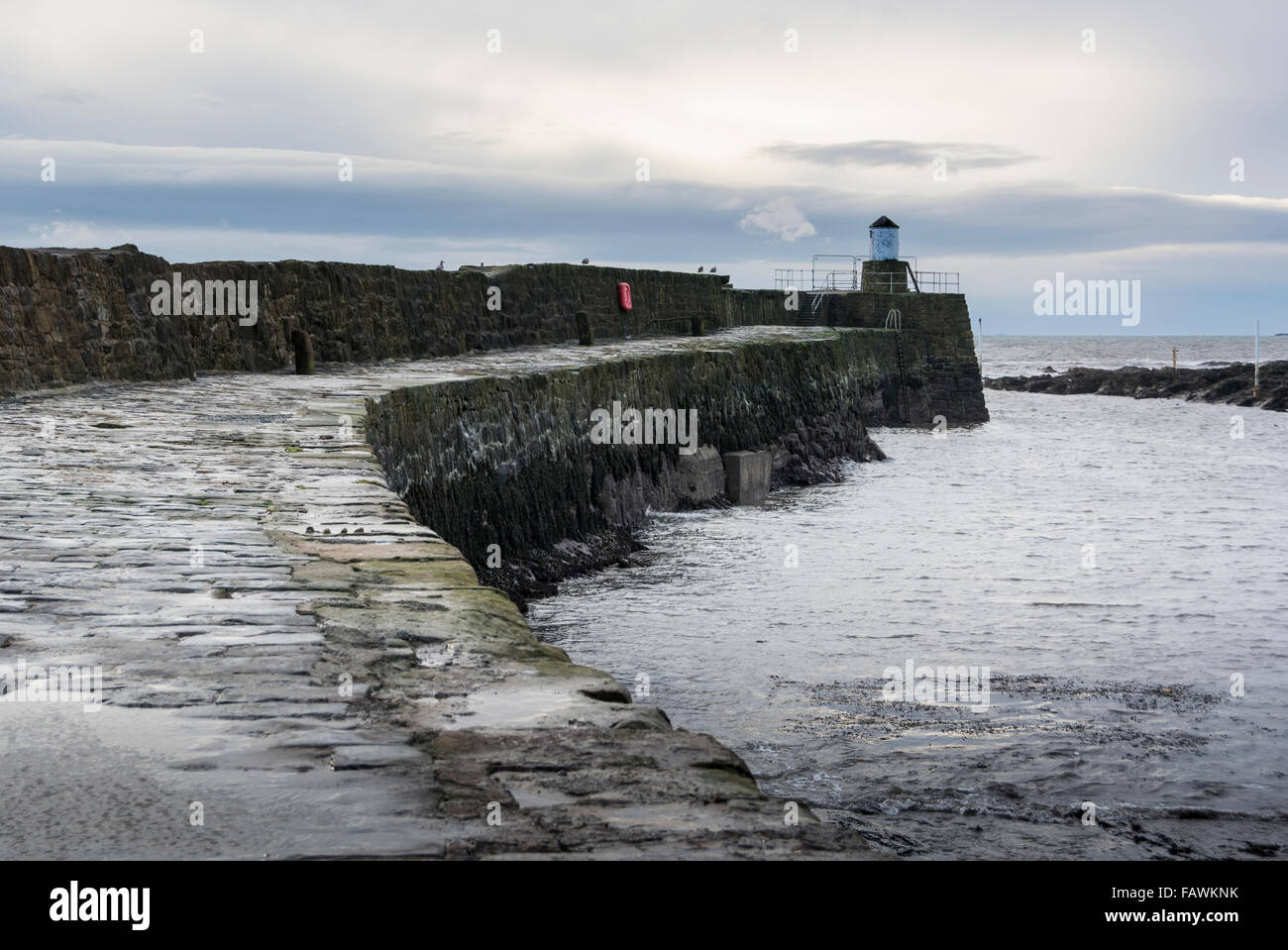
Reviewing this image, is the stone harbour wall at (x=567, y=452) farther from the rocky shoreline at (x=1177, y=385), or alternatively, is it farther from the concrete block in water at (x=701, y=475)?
the rocky shoreline at (x=1177, y=385)

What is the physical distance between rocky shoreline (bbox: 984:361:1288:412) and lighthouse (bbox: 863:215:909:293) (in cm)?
1300

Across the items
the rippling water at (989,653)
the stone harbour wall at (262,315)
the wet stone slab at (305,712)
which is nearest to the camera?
the wet stone slab at (305,712)

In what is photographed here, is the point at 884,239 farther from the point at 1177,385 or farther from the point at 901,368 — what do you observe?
the point at 1177,385

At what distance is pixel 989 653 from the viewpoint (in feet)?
31.0

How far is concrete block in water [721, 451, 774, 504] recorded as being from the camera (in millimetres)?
18078

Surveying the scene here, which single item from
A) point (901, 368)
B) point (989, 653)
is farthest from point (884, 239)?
point (989, 653)

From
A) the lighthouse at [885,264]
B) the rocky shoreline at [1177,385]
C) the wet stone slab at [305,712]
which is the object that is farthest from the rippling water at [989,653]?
the rocky shoreline at [1177,385]

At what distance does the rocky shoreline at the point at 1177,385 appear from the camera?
46.0 metres

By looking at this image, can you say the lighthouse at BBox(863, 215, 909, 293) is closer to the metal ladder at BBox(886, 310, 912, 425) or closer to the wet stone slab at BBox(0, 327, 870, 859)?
the metal ladder at BBox(886, 310, 912, 425)

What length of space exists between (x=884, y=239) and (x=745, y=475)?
25396mm

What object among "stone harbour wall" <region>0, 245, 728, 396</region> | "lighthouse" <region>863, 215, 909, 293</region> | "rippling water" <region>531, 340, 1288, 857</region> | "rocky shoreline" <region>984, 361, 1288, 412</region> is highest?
"lighthouse" <region>863, 215, 909, 293</region>

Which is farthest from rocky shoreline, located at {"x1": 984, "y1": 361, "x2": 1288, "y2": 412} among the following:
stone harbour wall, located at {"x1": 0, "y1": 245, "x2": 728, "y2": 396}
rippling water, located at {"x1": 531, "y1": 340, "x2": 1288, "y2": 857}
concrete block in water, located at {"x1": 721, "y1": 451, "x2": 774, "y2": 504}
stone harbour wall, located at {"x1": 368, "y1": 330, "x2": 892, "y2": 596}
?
stone harbour wall, located at {"x1": 0, "y1": 245, "x2": 728, "y2": 396}

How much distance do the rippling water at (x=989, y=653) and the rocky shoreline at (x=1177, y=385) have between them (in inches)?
1171

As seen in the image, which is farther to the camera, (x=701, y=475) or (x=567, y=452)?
(x=701, y=475)
